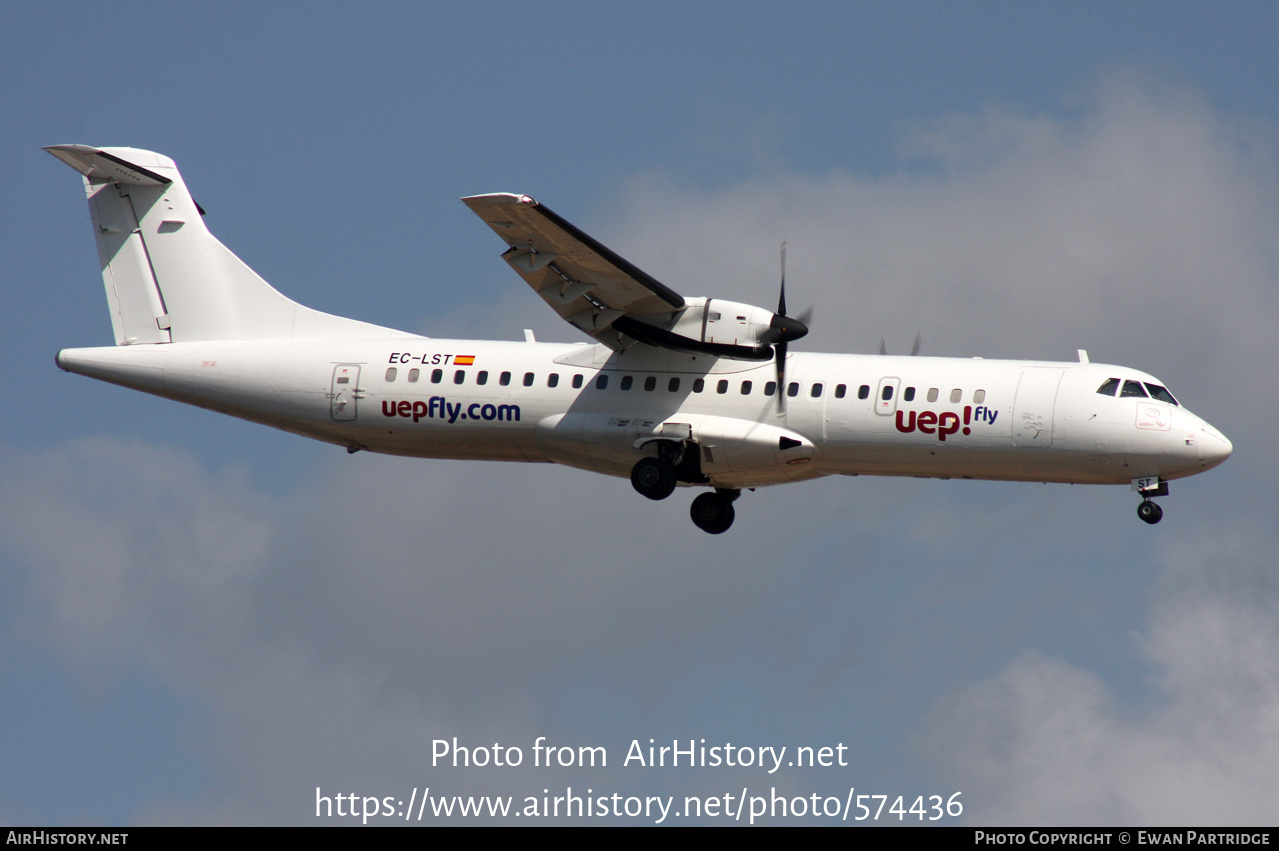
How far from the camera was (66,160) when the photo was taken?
86.8ft

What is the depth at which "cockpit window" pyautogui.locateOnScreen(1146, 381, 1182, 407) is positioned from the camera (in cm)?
2312

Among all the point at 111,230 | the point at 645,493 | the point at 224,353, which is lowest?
the point at 645,493

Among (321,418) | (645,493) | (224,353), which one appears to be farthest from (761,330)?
(224,353)

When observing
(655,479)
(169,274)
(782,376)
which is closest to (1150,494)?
(782,376)

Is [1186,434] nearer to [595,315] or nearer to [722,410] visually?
[722,410]

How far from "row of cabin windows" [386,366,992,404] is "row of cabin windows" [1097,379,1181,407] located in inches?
2.6

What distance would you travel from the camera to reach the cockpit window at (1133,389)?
907 inches

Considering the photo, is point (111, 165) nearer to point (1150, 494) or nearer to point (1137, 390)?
point (1137, 390)

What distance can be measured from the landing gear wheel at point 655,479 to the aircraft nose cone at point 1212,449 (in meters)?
7.67

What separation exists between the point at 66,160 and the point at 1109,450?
57.0ft

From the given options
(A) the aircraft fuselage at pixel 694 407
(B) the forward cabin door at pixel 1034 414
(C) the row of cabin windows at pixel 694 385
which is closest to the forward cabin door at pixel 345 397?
(A) the aircraft fuselage at pixel 694 407
